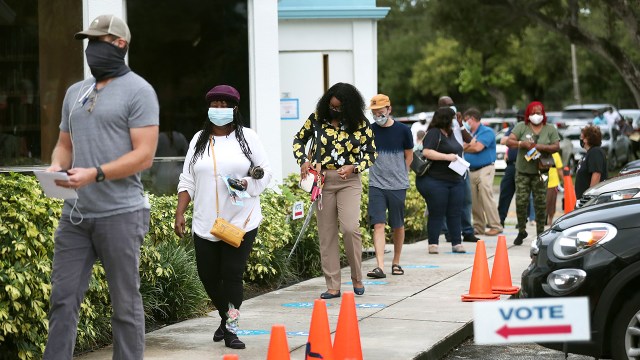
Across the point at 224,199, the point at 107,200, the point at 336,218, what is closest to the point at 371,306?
the point at 336,218

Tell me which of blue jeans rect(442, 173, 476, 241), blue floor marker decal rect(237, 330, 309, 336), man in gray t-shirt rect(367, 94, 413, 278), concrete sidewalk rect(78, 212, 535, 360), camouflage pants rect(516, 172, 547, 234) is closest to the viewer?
A: concrete sidewalk rect(78, 212, 535, 360)

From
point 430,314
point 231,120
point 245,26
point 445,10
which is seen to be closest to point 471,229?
point 245,26

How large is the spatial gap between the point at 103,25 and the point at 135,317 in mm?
1528

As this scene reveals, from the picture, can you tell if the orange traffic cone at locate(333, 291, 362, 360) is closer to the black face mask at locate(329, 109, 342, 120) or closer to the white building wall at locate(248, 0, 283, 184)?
the black face mask at locate(329, 109, 342, 120)

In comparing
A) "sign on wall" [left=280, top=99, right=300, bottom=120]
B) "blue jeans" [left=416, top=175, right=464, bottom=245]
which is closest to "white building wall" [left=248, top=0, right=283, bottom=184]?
"blue jeans" [left=416, top=175, right=464, bottom=245]

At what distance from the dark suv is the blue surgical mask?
7.71 feet

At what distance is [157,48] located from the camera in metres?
12.7

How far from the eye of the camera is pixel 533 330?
455 cm

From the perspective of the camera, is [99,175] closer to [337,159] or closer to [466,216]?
[337,159]

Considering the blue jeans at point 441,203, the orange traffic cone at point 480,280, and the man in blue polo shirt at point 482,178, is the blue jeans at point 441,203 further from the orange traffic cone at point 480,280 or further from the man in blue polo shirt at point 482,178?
the orange traffic cone at point 480,280

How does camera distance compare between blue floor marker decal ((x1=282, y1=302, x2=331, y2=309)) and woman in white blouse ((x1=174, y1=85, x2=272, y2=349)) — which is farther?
blue floor marker decal ((x1=282, y1=302, x2=331, y2=309))

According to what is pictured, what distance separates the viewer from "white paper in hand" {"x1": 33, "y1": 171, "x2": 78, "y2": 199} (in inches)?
209

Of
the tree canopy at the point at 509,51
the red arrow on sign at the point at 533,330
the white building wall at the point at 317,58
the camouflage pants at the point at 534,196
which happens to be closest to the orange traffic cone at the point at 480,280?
the camouflage pants at the point at 534,196

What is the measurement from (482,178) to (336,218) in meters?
6.27
